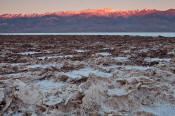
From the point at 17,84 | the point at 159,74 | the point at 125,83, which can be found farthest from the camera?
the point at 159,74

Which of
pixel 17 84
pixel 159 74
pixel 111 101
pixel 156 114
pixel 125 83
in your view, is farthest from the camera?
pixel 159 74

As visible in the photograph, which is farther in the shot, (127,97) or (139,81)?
(139,81)

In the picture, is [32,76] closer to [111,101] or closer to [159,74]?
[111,101]

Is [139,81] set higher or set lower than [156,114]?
higher

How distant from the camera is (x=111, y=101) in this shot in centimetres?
348

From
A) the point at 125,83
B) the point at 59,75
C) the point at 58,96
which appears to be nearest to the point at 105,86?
the point at 125,83

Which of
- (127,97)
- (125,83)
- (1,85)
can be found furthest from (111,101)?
(1,85)

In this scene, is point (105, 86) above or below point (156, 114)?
above

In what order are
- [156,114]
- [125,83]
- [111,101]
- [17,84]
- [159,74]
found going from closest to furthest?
[156,114] → [111,101] → [17,84] → [125,83] → [159,74]

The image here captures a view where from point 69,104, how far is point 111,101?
736mm

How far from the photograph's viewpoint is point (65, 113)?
3.25 metres

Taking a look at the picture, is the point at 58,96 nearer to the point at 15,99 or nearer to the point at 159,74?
the point at 15,99

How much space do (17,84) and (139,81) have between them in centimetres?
239

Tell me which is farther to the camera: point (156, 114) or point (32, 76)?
point (32, 76)
